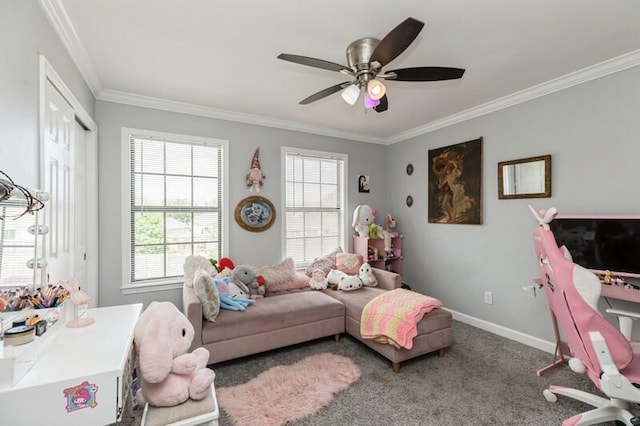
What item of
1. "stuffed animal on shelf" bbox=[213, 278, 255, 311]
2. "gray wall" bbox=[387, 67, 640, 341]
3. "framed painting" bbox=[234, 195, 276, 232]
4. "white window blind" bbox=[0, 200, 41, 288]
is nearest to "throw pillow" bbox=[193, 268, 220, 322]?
"stuffed animal on shelf" bbox=[213, 278, 255, 311]

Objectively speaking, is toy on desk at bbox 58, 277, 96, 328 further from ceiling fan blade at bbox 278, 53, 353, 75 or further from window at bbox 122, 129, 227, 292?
ceiling fan blade at bbox 278, 53, 353, 75

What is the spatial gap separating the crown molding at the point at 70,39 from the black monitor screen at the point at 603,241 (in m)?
3.89

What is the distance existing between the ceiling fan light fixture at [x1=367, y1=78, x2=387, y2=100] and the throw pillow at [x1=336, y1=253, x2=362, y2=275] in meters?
2.38

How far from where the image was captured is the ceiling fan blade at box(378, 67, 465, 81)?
1.82 meters

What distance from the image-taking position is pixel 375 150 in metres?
4.64

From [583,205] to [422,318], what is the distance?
1.72m

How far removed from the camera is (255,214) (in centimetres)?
366

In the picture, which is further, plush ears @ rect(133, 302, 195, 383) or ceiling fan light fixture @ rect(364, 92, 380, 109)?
ceiling fan light fixture @ rect(364, 92, 380, 109)

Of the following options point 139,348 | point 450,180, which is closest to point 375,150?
point 450,180

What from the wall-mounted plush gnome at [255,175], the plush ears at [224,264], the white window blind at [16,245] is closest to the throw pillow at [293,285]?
the plush ears at [224,264]

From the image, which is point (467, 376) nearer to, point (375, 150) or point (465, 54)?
point (465, 54)

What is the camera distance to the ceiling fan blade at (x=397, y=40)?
137 cm

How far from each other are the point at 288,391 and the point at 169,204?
229 cm

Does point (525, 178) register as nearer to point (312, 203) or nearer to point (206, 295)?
point (312, 203)
